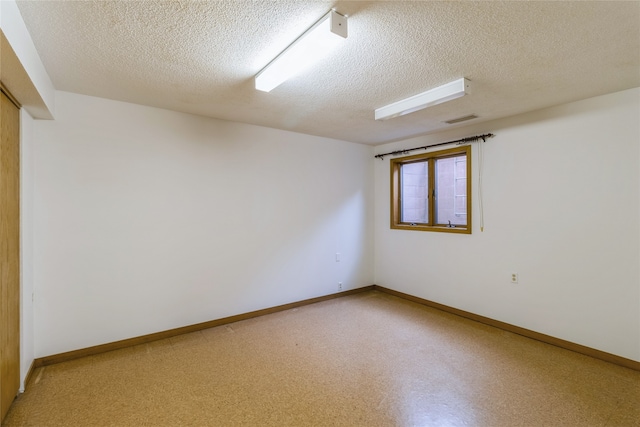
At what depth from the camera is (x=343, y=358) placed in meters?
2.72

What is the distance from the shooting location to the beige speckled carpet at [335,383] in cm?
194

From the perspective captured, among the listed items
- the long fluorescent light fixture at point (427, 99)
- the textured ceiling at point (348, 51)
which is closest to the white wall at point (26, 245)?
the textured ceiling at point (348, 51)

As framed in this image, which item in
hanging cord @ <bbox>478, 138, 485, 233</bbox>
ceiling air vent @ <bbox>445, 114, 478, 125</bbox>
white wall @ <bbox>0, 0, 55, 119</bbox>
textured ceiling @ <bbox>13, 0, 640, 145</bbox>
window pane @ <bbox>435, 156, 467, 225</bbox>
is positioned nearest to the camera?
white wall @ <bbox>0, 0, 55, 119</bbox>

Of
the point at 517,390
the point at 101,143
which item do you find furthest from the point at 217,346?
the point at 517,390

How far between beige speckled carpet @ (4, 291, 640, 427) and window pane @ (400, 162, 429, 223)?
1778mm

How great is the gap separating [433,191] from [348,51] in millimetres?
2810

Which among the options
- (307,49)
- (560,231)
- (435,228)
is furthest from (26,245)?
(560,231)

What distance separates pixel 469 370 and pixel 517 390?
36 centimetres

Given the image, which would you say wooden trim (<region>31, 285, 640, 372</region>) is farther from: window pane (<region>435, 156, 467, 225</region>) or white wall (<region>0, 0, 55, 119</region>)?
white wall (<region>0, 0, 55, 119</region>)

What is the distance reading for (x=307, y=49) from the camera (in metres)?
1.80

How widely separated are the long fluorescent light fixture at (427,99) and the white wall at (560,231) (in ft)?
4.39

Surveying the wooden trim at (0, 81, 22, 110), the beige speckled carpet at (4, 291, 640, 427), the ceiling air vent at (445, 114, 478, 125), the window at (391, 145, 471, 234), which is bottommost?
the beige speckled carpet at (4, 291, 640, 427)

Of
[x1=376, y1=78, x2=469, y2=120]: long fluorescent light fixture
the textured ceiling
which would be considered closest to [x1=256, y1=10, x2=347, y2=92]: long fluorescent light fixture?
the textured ceiling

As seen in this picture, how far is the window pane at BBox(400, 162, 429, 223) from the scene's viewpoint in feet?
14.5
